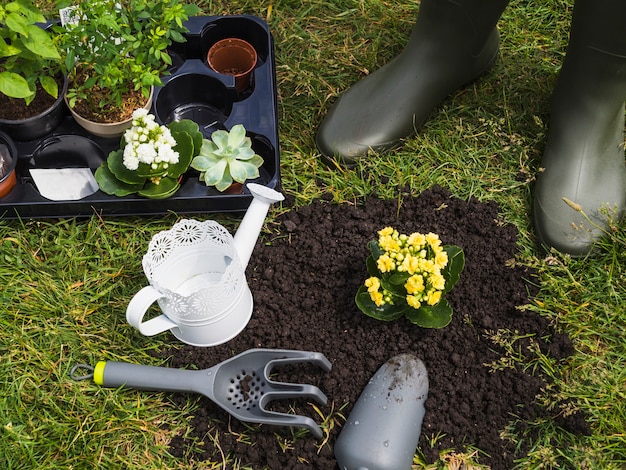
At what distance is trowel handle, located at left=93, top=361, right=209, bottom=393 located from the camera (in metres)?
1.55

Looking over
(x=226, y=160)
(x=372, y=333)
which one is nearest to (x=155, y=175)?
(x=226, y=160)

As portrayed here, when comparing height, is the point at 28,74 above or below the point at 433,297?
above

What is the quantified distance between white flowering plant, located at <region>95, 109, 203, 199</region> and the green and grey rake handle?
0.45 metres

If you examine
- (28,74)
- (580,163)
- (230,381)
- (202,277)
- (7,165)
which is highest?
(28,74)

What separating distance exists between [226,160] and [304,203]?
10.2 inches

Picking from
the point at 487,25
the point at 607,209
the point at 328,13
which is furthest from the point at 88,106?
the point at 607,209

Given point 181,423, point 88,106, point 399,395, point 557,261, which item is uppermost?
point 88,106

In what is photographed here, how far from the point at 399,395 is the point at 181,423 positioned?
0.51m

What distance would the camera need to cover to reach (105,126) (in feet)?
5.84

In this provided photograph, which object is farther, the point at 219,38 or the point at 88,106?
the point at 219,38

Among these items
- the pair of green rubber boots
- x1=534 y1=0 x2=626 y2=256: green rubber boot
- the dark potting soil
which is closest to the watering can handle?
the dark potting soil

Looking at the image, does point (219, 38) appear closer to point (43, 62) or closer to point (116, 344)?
point (43, 62)

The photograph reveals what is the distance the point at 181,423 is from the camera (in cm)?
158

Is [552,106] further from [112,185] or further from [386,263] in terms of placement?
[112,185]
